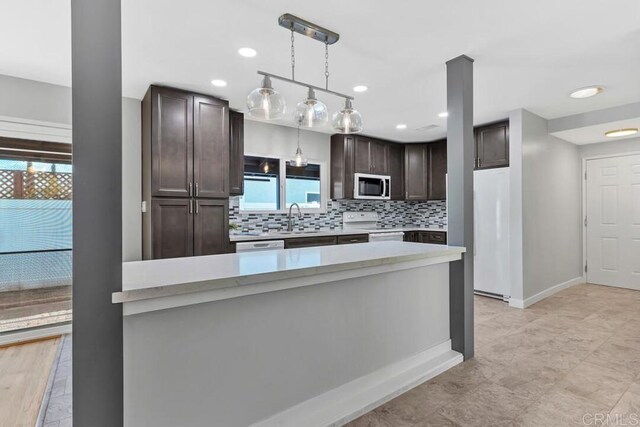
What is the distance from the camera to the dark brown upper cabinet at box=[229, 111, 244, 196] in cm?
386

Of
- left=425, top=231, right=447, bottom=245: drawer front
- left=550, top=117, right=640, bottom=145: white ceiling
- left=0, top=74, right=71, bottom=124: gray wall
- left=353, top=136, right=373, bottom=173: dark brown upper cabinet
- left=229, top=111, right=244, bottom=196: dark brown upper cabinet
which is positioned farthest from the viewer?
left=425, top=231, right=447, bottom=245: drawer front

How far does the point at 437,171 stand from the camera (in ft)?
18.3

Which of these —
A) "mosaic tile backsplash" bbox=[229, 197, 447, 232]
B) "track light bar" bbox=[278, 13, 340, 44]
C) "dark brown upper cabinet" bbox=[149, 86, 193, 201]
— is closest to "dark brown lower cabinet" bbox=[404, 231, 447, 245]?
"mosaic tile backsplash" bbox=[229, 197, 447, 232]

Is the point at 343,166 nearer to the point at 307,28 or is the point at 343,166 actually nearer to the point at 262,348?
the point at 307,28

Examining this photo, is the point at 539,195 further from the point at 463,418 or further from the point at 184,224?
the point at 184,224

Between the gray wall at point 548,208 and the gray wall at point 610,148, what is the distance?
13cm

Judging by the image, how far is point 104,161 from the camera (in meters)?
1.21

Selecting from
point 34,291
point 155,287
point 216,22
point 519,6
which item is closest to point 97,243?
point 155,287

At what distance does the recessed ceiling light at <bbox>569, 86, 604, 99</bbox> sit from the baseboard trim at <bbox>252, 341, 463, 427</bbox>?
2946mm

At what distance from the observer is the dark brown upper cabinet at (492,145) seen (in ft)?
14.2

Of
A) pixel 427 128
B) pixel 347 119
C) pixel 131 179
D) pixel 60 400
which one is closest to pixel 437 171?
pixel 427 128

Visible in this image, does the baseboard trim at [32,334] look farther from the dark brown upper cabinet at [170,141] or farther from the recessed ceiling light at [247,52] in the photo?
the recessed ceiling light at [247,52]

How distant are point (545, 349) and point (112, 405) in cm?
316

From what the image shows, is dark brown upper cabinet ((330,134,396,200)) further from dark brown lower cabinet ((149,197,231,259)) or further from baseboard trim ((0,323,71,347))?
baseboard trim ((0,323,71,347))
